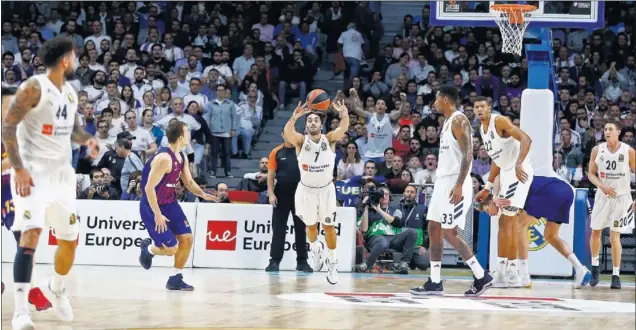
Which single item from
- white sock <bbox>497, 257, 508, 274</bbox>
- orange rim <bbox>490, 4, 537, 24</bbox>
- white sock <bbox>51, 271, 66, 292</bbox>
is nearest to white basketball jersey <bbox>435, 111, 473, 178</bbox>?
white sock <bbox>497, 257, 508, 274</bbox>

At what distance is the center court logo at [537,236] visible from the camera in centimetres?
1432

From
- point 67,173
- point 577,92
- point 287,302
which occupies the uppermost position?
point 577,92

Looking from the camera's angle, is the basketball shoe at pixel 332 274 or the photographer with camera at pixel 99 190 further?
the photographer with camera at pixel 99 190

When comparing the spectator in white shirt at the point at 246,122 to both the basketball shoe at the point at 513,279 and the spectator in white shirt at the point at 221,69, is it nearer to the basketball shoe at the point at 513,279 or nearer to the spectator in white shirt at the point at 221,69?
the spectator in white shirt at the point at 221,69

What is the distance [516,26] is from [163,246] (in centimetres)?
544

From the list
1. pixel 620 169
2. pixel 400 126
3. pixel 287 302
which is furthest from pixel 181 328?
pixel 400 126

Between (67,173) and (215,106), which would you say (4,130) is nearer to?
(67,173)

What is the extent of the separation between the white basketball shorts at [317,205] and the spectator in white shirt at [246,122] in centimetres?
659

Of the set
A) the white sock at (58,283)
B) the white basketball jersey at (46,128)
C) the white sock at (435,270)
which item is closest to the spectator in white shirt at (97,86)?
the white sock at (435,270)

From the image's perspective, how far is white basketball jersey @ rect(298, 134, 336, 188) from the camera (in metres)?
12.8

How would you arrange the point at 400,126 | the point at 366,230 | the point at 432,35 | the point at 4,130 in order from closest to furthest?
the point at 4,130 < the point at 366,230 < the point at 400,126 < the point at 432,35

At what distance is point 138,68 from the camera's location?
1984cm

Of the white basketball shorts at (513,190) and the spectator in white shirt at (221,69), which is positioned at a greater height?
the spectator in white shirt at (221,69)

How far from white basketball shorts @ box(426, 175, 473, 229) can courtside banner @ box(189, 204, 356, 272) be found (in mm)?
3983
